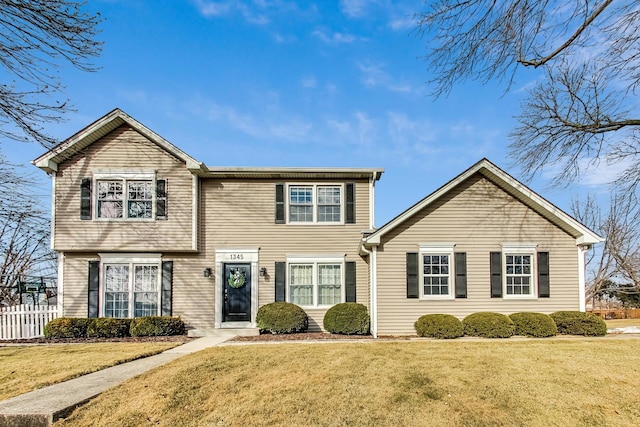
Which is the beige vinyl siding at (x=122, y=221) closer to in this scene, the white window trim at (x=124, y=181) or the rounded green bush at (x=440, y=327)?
the white window trim at (x=124, y=181)

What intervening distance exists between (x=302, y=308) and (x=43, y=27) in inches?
436

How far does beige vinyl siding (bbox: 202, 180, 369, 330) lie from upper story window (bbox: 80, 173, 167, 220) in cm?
158

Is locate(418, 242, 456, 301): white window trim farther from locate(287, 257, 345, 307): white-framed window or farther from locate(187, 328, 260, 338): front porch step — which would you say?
locate(187, 328, 260, 338): front porch step

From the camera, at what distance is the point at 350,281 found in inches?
591

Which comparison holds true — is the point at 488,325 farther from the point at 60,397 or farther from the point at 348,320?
the point at 60,397

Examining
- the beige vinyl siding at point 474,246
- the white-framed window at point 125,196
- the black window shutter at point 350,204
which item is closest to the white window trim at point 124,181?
the white-framed window at point 125,196

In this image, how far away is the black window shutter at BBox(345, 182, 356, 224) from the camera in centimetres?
1540

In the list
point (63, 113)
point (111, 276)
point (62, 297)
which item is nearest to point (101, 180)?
point (111, 276)

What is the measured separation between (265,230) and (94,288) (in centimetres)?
619

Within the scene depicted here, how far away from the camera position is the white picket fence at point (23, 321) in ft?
45.8

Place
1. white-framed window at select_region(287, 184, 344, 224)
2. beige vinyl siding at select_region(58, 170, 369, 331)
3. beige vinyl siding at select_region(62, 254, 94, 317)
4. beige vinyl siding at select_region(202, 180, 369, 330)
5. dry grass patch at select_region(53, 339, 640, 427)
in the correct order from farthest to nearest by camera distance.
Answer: white-framed window at select_region(287, 184, 344, 224), beige vinyl siding at select_region(202, 180, 369, 330), beige vinyl siding at select_region(58, 170, 369, 331), beige vinyl siding at select_region(62, 254, 94, 317), dry grass patch at select_region(53, 339, 640, 427)

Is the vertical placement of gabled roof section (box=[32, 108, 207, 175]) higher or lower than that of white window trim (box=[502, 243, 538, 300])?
higher

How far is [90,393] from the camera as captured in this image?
639cm

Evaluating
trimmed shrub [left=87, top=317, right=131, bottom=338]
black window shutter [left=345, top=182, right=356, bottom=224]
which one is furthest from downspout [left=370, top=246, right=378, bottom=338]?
trimmed shrub [left=87, top=317, right=131, bottom=338]
